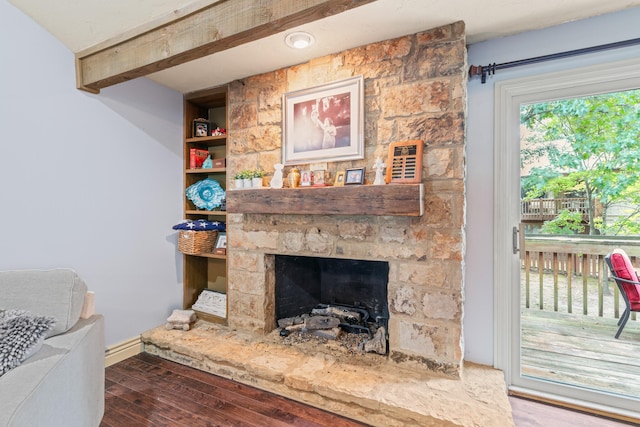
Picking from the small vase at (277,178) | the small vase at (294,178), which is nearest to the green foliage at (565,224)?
the small vase at (294,178)

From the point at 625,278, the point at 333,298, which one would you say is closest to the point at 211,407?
the point at 333,298

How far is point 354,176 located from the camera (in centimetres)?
194

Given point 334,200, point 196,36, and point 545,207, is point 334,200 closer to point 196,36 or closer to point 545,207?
point 196,36

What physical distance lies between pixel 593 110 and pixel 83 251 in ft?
11.3

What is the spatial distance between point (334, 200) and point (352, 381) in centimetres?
109

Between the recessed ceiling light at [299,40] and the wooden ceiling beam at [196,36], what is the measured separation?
1.62 feet

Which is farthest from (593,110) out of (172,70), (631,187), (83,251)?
(83,251)

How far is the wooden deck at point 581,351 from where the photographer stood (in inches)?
69.3

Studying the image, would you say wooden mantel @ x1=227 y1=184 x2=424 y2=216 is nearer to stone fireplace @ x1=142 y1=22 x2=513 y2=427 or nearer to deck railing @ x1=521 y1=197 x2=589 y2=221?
stone fireplace @ x1=142 y1=22 x2=513 y2=427

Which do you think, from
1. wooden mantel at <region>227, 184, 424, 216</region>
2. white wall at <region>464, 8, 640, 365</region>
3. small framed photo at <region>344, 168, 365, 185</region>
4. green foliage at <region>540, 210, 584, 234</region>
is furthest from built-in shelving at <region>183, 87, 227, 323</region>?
green foliage at <region>540, 210, 584, 234</region>

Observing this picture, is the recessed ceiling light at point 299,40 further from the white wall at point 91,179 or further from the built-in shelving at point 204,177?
the white wall at point 91,179

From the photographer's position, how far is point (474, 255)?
1.96 m

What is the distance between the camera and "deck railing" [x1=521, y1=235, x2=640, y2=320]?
70.3 inches

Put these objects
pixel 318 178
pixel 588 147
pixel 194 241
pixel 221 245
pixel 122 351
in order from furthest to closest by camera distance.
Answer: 1. pixel 221 245
2. pixel 194 241
3. pixel 122 351
4. pixel 318 178
5. pixel 588 147
